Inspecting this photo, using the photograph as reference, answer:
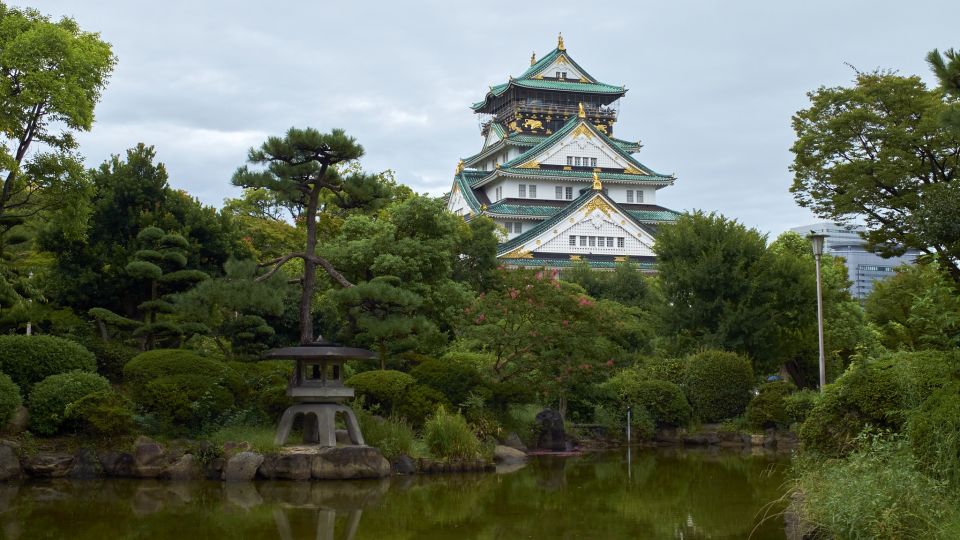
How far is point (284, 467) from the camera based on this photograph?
14.5 m

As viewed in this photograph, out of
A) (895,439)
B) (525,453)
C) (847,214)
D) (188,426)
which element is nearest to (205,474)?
(188,426)

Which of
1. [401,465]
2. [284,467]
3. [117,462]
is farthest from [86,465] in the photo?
[401,465]

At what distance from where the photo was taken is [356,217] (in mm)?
23875

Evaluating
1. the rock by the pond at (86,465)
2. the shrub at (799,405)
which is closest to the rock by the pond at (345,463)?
the rock by the pond at (86,465)

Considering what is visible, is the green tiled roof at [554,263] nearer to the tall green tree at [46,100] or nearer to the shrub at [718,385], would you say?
the shrub at [718,385]

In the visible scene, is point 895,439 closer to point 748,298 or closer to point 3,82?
point 3,82

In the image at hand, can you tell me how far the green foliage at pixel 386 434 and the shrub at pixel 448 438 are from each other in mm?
349

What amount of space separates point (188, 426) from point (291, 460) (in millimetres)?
2102

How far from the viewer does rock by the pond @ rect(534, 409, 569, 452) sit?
66.1 feet

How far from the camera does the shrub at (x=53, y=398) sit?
1478 centimetres

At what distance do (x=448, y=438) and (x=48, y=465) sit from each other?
6.05m

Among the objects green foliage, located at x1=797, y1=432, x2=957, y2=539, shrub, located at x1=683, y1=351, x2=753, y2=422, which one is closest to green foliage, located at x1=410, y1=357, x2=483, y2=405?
shrub, located at x1=683, y1=351, x2=753, y2=422

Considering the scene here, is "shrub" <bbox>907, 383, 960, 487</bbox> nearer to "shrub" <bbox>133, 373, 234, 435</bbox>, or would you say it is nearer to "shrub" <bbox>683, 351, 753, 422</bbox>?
"shrub" <bbox>133, 373, 234, 435</bbox>

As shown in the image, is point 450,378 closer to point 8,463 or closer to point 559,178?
point 8,463
